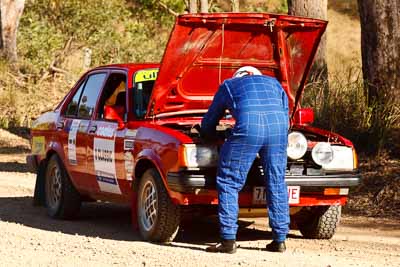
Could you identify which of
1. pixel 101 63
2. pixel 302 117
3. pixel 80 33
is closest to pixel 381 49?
pixel 302 117

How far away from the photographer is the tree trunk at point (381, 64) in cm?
1369

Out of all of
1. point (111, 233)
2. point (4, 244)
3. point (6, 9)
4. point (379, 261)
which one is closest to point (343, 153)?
point (379, 261)

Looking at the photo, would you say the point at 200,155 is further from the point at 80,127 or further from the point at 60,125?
the point at 60,125

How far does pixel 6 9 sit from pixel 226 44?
2230 cm

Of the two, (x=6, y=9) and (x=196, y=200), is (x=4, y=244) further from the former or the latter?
(x=6, y=9)

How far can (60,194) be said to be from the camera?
37.0 feet

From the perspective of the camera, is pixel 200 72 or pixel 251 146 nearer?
pixel 251 146

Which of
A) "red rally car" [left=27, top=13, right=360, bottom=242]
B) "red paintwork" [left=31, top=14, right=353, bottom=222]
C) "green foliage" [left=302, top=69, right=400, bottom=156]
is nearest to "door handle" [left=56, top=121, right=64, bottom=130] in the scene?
"red rally car" [left=27, top=13, right=360, bottom=242]

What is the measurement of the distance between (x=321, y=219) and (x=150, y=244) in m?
1.65

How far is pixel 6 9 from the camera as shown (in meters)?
31.0

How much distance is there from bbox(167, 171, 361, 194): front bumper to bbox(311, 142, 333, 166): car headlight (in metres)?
0.13

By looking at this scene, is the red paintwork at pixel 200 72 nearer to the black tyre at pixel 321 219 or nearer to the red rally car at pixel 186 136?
the red rally car at pixel 186 136

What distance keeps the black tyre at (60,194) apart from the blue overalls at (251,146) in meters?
2.89

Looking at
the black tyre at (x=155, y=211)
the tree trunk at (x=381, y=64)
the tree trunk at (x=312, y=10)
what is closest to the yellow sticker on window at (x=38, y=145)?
the black tyre at (x=155, y=211)
